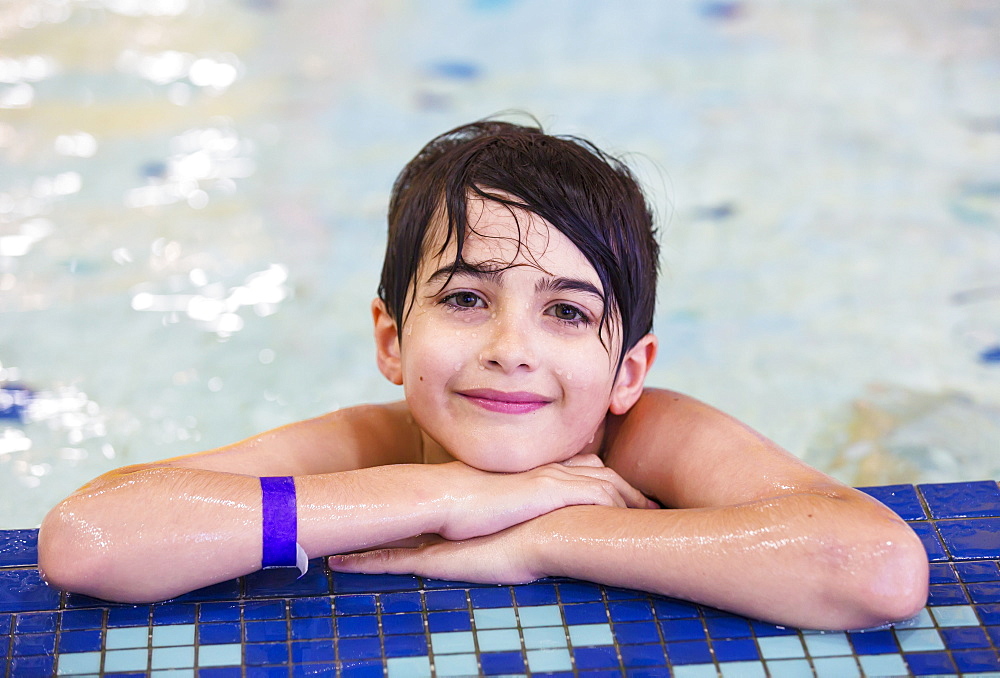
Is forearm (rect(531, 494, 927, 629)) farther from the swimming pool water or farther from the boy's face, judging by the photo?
the swimming pool water

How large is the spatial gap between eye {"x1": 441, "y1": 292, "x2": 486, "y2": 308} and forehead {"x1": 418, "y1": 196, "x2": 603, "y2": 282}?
0.23 ft

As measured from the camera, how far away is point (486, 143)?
2.55 m

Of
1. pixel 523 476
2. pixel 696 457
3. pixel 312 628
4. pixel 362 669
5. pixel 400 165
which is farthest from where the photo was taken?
pixel 400 165

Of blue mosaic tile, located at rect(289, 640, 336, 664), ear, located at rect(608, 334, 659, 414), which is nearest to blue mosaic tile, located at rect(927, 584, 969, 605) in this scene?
ear, located at rect(608, 334, 659, 414)

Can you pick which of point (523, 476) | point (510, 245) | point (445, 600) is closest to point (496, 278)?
point (510, 245)

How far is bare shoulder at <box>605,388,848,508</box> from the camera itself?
2275 mm

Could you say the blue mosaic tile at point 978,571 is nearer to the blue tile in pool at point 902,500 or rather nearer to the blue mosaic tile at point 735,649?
the blue tile in pool at point 902,500

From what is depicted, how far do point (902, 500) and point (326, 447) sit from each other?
1313 mm

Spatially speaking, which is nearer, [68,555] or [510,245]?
[68,555]

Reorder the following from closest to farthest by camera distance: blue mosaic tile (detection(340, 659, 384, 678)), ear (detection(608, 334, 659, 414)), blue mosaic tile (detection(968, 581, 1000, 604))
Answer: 1. blue mosaic tile (detection(340, 659, 384, 678))
2. blue mosaic tile (detection(968, 581, 1000, 604))
3. ear (detection(608, 334, 659, 414))

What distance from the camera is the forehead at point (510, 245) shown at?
2281 millimetres

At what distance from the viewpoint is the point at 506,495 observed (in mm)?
2256

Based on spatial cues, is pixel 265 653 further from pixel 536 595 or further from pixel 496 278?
pixel 496 278

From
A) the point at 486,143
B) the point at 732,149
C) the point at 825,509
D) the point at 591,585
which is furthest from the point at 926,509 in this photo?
the point at 732,149
